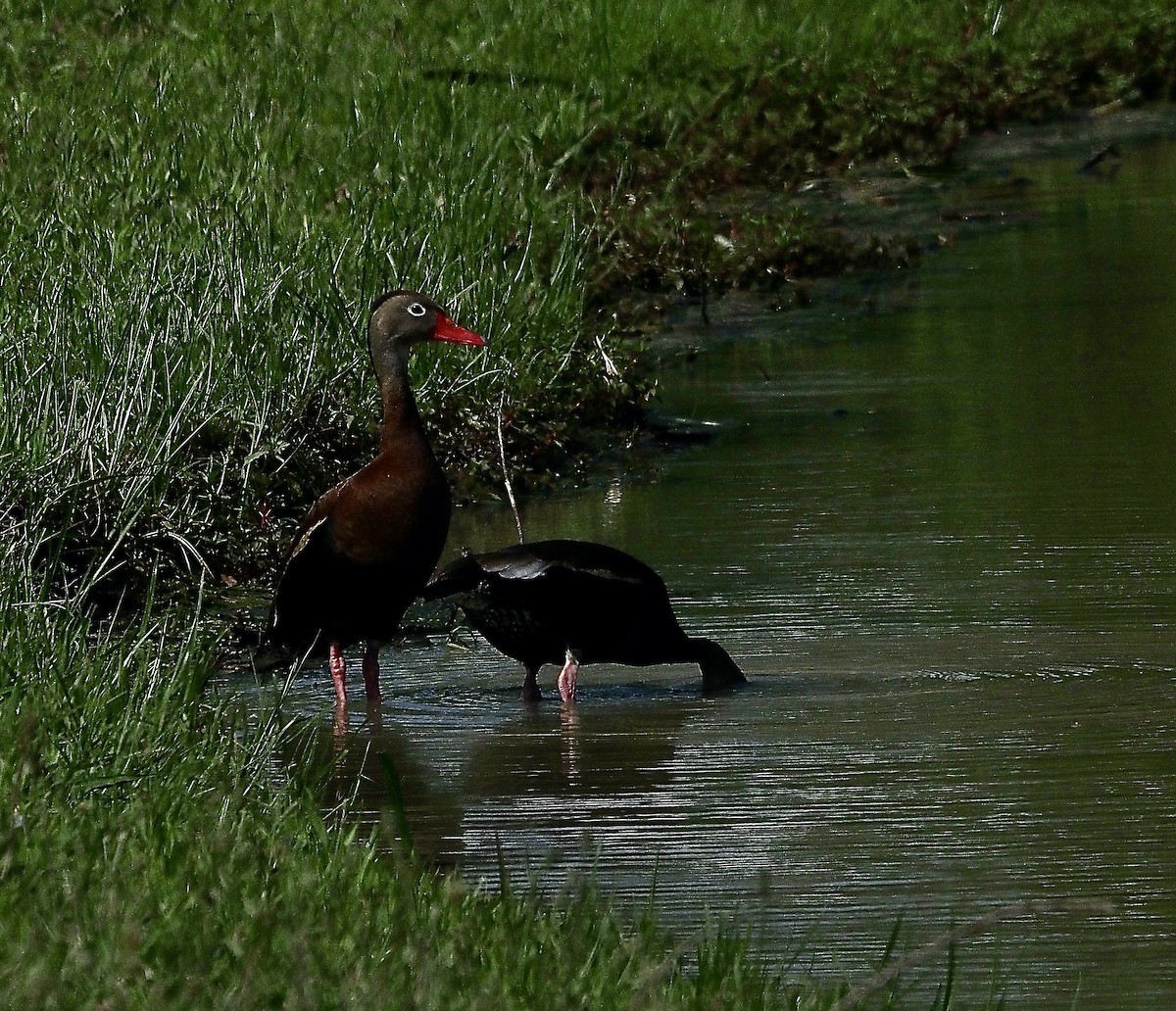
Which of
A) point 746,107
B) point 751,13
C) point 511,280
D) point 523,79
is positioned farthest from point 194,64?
point 511,280

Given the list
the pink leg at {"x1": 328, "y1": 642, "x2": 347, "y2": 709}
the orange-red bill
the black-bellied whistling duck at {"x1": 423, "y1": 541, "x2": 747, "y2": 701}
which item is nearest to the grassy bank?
the pink leg at {"x1": 328, "y1": 642, "x2": 347, "y2": 709}

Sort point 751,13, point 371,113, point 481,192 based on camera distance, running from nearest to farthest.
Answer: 1. point 481,192
2. point 371,113
3. point 751,13

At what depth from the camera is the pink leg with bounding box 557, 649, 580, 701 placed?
24.4 feet

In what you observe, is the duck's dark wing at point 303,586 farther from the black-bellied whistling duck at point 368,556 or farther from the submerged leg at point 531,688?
the submerged leg at point 531,688

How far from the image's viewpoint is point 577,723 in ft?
23.7

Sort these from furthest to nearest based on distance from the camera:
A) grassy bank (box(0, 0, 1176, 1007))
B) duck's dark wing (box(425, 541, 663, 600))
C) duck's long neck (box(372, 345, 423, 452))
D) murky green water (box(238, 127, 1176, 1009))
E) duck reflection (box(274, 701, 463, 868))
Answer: duck's long neck (box(372, 345, 423, 452)), duck's dark wing (box(425, 541, 663, 600)), duck reflection (box(274, 701, 463, 868)), murky green water (box(238, 127, 1176, 1009)), grassy bank (box(0, 0, 1176, 1007))

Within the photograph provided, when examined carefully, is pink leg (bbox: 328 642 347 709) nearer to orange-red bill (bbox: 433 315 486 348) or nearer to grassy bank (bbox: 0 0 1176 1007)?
grassy bank (bbox: 0 0 1176 1007)

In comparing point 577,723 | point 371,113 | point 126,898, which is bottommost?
point 577,723

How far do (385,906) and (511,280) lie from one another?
6.30m

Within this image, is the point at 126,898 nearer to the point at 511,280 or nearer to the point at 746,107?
the point at 511,280

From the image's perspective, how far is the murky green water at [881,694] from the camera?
5.45m

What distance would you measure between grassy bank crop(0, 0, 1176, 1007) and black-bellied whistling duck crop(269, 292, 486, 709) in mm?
511

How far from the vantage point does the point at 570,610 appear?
751cm

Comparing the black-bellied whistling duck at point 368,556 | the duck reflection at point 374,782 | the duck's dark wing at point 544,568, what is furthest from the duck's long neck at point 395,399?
the duck reflection at point 374,782
